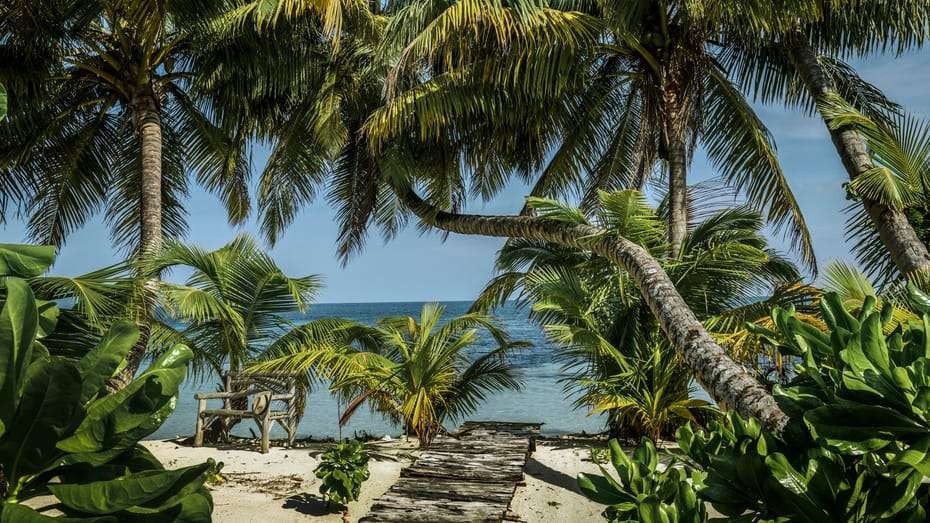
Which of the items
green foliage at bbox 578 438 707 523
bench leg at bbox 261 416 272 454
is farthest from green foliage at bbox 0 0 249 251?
green foliage at bbox 578 438 707 523

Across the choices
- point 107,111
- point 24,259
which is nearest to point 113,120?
point 107,111

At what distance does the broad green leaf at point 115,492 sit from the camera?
118 centimetres

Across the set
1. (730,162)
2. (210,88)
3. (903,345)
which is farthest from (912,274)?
(210,88)

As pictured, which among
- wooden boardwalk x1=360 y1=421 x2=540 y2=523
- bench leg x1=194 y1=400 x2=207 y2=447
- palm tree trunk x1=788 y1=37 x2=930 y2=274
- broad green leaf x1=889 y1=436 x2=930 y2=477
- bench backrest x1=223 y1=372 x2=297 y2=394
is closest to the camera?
broad green leaf x1=889 y1=436 x2=930 y2=477

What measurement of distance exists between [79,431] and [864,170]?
7.90 metres

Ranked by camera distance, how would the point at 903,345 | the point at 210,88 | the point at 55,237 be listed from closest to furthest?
the point at 903,345, the point at 210,88, the point at 55,237

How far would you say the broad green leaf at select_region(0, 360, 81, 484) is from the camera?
1.20m

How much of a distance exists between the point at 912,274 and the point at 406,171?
22.1 feet

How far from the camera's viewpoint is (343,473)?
17.6ft

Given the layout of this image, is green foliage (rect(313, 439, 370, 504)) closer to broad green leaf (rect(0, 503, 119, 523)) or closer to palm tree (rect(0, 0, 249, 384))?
palm tree (rect(0, 0, 249, 384))

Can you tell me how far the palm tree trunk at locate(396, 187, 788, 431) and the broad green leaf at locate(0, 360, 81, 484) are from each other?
124 inches

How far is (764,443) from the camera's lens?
4.27ft

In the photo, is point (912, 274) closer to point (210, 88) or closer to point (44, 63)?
point (210, 88)

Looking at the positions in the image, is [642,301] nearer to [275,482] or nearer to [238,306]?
[275,482]
